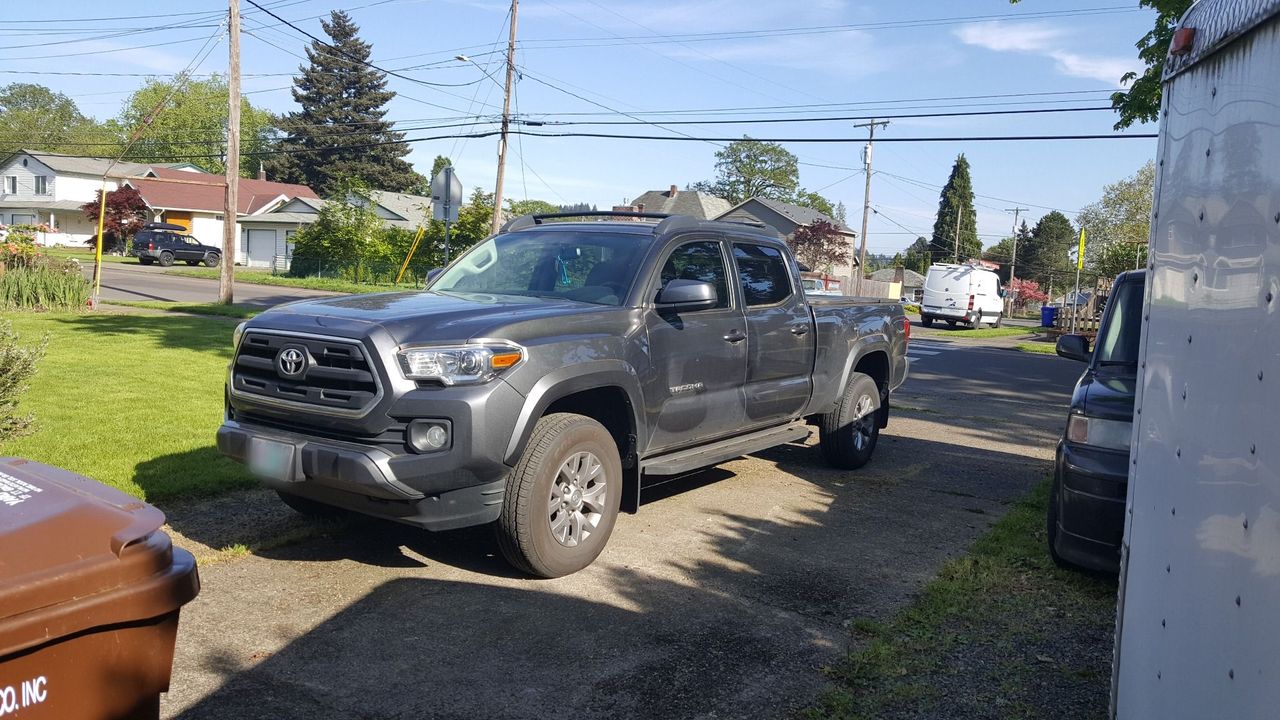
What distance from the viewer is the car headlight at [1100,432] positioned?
4973mm

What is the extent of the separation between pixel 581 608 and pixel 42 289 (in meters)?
17.0

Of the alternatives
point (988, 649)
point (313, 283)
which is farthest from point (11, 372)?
point (313, 283)

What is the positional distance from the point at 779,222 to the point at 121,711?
6973cm

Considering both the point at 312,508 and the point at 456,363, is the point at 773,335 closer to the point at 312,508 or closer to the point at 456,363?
the point at 456,363

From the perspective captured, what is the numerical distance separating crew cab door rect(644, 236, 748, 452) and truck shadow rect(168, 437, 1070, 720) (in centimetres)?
72

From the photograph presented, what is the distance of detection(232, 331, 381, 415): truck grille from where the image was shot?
474cm

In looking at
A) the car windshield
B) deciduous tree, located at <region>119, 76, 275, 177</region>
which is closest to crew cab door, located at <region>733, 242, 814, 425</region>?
the car windshield

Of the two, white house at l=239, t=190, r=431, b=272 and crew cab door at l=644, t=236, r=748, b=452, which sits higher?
white house at l=239, t=190, r=431, b=272

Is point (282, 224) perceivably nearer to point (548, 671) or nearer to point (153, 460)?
point (153, 460)

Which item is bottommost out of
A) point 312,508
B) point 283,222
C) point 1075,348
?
point 312,508

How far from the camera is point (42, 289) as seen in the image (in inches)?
703

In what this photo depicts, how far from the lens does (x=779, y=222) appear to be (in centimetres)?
7031

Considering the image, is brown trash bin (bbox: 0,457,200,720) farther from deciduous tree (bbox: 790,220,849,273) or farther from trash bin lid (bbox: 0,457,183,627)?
deciduous tree (bbox: 790,220,849,273)

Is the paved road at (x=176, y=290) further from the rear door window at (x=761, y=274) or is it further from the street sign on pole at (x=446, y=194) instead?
the rear door window at (x=761, y=274)
